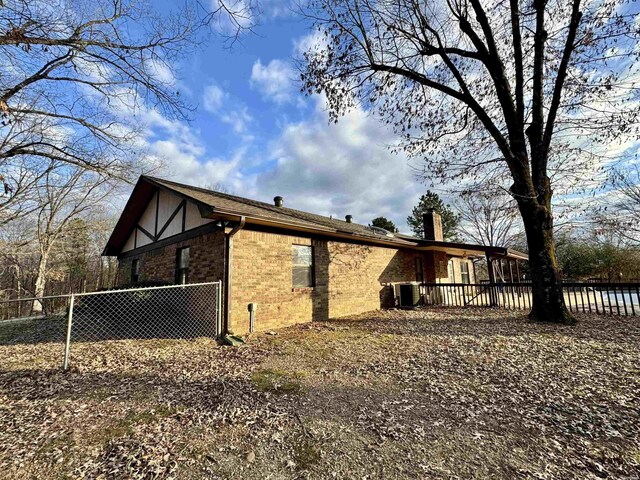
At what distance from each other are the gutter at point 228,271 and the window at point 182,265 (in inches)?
92.9

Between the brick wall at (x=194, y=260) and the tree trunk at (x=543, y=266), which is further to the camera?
the tree trunk at (x=543, y=266)

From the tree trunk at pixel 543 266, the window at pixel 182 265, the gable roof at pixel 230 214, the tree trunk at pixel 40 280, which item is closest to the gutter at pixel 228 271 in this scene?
the gable roof at pixel 230 214

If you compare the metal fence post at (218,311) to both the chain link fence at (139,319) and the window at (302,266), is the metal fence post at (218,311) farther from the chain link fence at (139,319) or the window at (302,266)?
the window at (302,266)

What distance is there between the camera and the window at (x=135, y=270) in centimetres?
1137

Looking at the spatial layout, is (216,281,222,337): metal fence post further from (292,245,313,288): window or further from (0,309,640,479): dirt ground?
(292,245,313,288): window

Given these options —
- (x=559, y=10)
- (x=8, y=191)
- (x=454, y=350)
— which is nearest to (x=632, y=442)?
(x=454, y=350)

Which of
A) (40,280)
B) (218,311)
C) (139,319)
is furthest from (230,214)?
(40,280)

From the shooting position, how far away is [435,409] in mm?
3320

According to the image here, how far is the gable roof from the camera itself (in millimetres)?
7102

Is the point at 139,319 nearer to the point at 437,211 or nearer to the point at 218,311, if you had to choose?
the point at 218,311

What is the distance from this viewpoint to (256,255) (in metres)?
7.71

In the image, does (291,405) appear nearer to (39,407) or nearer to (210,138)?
(39,407)

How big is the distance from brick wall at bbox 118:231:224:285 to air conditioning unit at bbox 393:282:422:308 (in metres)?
7.71

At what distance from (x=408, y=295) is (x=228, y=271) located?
7.73 m
